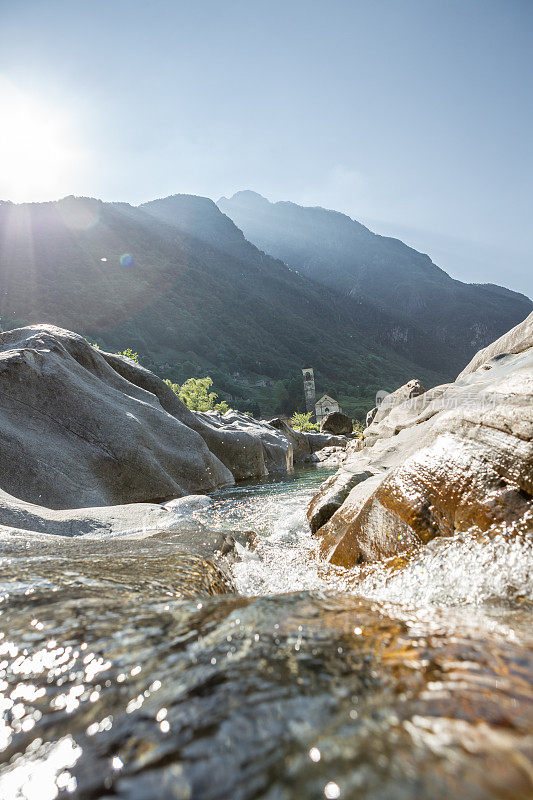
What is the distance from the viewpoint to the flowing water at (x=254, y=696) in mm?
1000

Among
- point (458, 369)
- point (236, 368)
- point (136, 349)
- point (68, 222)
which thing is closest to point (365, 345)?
point (458, 369)

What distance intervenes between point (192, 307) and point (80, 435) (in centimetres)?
12633

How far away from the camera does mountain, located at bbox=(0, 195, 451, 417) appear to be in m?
101

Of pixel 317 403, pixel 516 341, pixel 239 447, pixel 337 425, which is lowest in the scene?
pixel 317 403

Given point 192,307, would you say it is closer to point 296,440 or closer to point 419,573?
point 296,440

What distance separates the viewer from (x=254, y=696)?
4.34 ft

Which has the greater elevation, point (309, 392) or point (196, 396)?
point (196, 396)

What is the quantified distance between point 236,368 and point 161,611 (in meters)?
118

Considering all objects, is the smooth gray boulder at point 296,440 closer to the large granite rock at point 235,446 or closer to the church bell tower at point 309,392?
the large granite rock at point 235,446

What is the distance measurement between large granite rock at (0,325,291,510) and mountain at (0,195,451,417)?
69.6 meters

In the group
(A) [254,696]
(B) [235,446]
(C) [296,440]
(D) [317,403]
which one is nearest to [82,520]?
(A) [254,696]

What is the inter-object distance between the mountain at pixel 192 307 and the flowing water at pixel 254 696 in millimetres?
79680

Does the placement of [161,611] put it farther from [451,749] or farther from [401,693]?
[451,749]

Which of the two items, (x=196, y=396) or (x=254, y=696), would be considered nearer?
(x=254, y=696)
